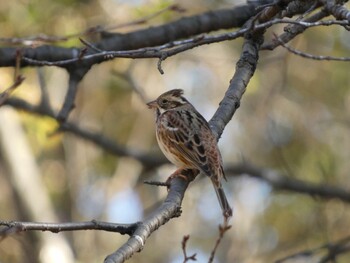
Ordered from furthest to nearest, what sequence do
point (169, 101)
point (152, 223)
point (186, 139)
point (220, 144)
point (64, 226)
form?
point (220, 144)
point (169, 101)
point (186, 139)
point (152, 223)
point (64, 226)

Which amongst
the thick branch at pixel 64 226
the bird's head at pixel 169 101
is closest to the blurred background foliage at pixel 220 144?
the bird's head at pixel 169 101

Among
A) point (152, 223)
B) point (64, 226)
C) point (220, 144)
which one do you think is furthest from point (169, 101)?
point (220, 144)

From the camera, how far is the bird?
630 centimetres

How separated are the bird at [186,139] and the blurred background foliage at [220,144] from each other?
4707mm

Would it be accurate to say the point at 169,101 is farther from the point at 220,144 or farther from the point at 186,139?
the point at 220,144

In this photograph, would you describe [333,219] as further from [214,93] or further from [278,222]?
[214,93]

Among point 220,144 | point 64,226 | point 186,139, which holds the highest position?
point 220,144

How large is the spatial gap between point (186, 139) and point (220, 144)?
6.67 meters

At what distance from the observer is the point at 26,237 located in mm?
10461

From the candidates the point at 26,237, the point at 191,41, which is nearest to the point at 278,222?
the point at 26,237

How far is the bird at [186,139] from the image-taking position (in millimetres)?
6301

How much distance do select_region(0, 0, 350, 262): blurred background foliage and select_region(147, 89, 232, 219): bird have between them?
15.4ft

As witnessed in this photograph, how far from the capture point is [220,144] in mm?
13516

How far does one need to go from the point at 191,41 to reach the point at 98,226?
4.37 feet
